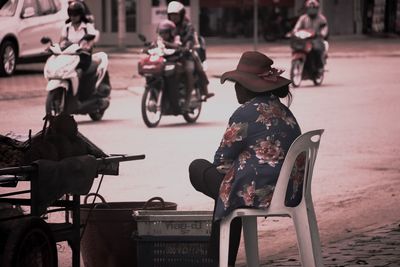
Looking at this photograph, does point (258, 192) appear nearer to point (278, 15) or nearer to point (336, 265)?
point (336, 265)

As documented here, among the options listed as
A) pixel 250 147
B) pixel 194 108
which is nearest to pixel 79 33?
pixel 194 108

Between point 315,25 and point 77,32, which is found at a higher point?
point 77,32

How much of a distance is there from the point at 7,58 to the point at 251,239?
2303 cm

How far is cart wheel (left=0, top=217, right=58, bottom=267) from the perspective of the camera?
296 inches

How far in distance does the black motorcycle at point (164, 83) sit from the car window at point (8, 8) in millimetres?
11308

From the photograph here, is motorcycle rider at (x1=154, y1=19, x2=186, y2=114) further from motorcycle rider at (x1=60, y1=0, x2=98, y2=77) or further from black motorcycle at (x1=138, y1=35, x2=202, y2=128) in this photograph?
motorcycle rider at (x1=60, y1=0, x2=98, y2=77)

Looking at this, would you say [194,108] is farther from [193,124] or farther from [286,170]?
[286,170]

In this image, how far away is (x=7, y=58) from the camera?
30672mm

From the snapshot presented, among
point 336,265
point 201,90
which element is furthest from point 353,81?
point 336,265

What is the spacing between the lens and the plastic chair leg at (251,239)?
809 cm

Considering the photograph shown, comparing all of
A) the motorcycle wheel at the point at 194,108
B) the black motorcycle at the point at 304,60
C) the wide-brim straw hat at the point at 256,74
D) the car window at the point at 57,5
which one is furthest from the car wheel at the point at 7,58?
the wide-brim straw hat at the point at 256,74

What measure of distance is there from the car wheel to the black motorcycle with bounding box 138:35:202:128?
33.8ft

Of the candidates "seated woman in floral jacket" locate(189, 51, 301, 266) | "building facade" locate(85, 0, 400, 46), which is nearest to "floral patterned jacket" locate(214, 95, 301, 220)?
"seated woman in floral jacket" locate(189, 51, 301, 266)

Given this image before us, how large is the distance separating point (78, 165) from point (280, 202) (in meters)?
1.16
